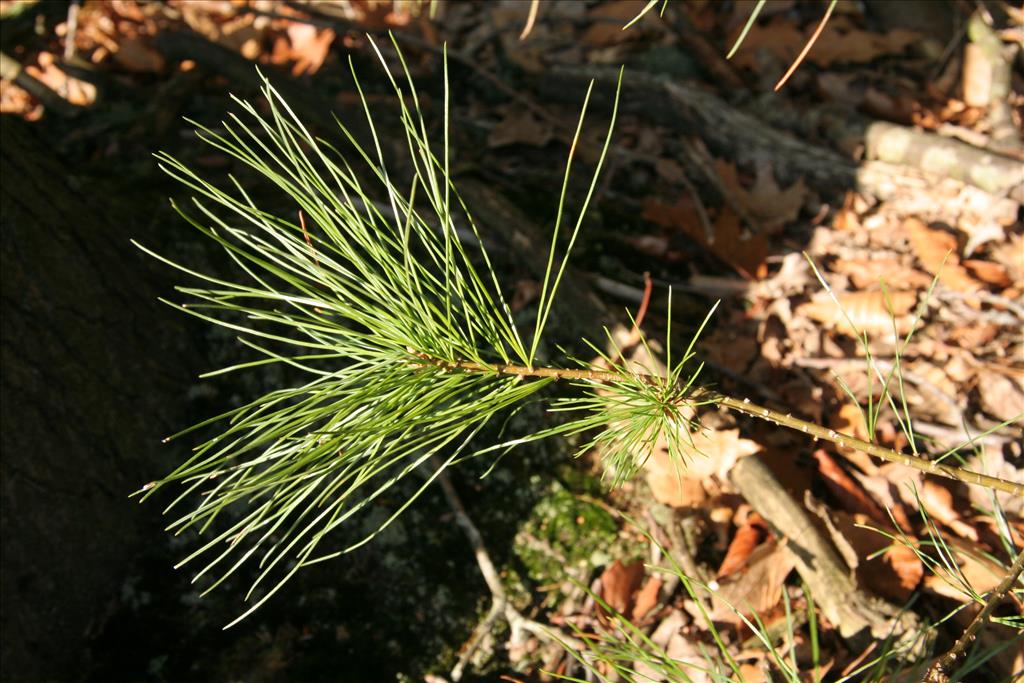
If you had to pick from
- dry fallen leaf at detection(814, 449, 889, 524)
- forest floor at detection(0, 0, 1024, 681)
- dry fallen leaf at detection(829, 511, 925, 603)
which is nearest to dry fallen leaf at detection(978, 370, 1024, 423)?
forest floor at detection(0, 0, 1024, 681)

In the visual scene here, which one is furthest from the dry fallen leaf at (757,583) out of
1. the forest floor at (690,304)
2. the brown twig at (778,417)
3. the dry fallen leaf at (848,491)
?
the brown twig at (778,417)

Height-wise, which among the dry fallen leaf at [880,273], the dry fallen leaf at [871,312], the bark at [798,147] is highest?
the bark at [798,147]

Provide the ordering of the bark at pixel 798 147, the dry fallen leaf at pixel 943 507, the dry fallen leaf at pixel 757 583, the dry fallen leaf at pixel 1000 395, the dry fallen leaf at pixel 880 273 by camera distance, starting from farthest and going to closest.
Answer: the bark at pixel 798 147
the dry fallen leaf at pixel 880 273
the dry fallen leaf at pixel 1000 395
the dry fallen leaf at pixel 943 507
the dry fallen leaf at pixel 757 583

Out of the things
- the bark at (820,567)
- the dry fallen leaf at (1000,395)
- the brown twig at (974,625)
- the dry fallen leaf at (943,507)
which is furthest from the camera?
the dry fallen leaf at (1000,395)

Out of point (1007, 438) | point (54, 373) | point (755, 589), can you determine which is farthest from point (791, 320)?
point (54, 373)

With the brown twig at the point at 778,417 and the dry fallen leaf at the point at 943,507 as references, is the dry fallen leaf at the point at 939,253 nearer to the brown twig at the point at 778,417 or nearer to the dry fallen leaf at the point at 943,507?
the dry fallen leaf at the point at 943,507

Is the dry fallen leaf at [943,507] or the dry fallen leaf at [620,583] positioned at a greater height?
the dry fallen leaf at [943,507]

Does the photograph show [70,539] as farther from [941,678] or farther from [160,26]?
[160,26]

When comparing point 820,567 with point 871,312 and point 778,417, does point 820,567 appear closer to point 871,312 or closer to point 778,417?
point 778,417
